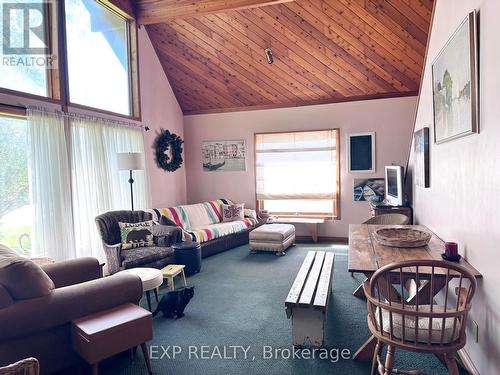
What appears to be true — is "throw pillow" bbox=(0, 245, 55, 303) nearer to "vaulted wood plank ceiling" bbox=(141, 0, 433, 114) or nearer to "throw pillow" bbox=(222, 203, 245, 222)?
"vaulted wood plank ceiling" bbox=(141, 0, 433, 114)

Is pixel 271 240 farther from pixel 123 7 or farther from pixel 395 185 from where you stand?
pixel 123 7

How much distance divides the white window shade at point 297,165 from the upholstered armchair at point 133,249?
8.51ft

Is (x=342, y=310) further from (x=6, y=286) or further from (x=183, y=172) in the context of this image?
(x=183, y=172)

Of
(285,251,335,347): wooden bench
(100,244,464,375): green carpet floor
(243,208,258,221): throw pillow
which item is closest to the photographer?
(100,244,464,375): green carpet floor

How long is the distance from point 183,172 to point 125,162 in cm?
260

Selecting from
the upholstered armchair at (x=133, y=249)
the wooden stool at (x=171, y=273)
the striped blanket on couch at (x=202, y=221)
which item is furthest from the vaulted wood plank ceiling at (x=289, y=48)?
the wooden stool at (x=171, y=273)

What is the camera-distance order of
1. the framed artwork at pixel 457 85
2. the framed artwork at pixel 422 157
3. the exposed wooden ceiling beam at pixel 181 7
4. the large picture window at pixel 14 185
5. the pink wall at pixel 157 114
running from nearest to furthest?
the framed artwork at pixel 457 85, the framed artwork at pixel 422 157, the large picture window at pixel 14 185, the exposed wooden ceiling beam at pixel 181 7, the pink wall at pixel 157 114

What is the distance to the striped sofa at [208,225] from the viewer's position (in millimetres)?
4996

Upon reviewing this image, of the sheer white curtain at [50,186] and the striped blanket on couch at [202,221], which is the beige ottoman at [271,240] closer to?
the striped blanket on couch at [202,221]

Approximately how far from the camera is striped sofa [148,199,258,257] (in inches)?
197

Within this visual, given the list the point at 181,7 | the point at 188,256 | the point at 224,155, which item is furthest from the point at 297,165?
the point at 181,7

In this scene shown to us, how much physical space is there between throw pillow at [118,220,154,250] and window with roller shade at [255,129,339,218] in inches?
109

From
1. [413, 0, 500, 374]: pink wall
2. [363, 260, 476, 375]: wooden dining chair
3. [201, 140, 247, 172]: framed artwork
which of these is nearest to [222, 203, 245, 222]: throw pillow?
[201, 140, 247, 172]: framed artwork

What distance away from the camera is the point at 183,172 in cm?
688
